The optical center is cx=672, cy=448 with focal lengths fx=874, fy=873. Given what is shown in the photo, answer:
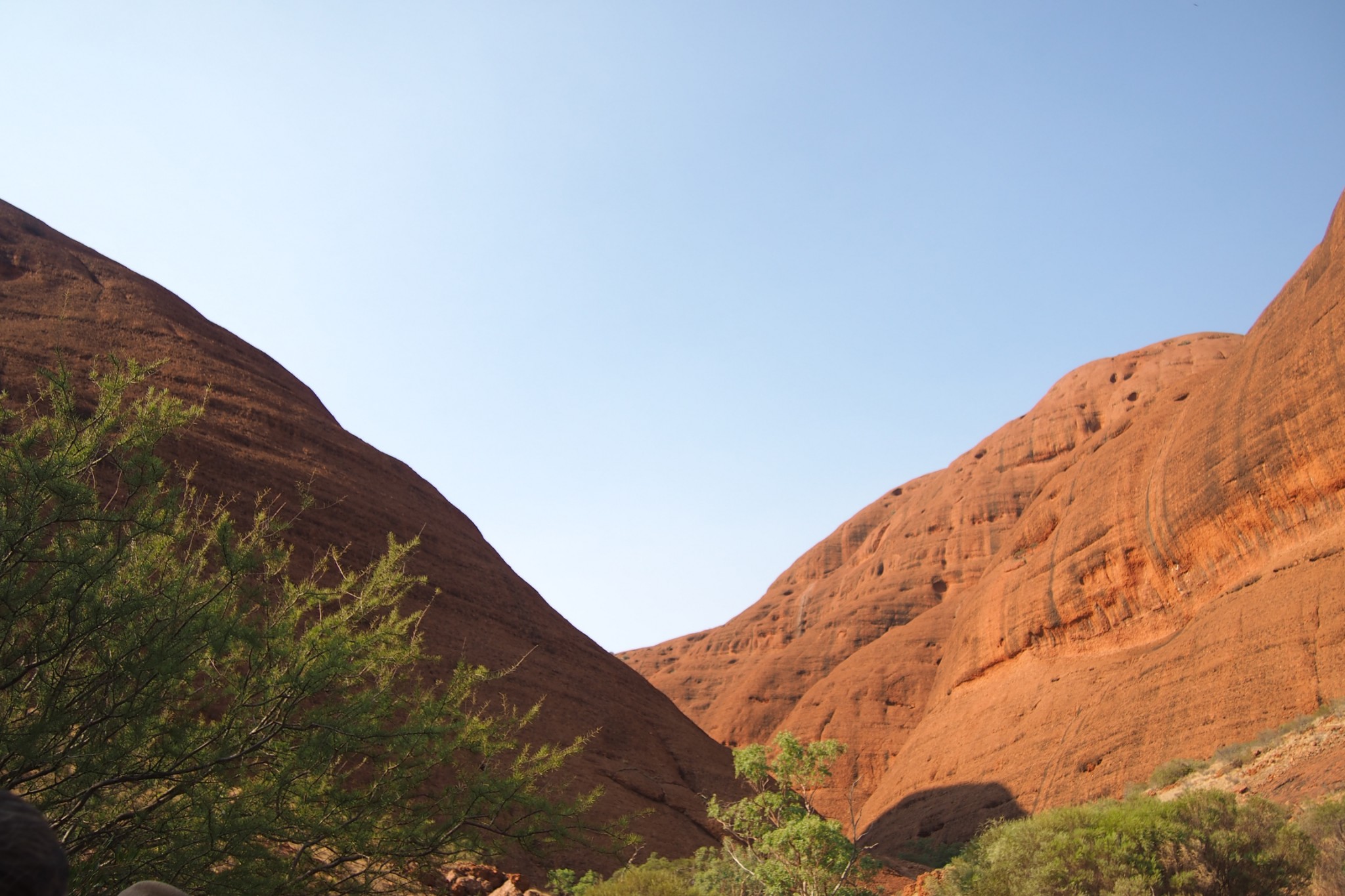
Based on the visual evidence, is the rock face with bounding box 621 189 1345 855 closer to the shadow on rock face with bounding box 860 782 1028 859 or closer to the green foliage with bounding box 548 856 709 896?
the shadow on rock face with bounding box 860 782 1028 859

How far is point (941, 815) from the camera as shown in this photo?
109 ft

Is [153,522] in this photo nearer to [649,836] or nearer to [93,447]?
[93,447]

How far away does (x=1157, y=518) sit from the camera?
31672 millimetres

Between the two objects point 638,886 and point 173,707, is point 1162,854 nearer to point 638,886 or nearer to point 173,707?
point 638,886

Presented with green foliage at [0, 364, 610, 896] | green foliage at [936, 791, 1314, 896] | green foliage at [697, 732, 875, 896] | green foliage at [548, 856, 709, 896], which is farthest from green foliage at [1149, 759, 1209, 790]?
green foliage at [0, 364, 610, 896]

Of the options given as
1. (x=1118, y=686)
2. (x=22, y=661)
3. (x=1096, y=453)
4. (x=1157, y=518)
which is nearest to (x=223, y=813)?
(x=22, y=661)

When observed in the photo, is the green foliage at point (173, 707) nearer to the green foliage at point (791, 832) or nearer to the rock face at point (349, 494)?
the green foliage at point (791, 832)

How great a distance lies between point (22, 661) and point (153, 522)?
142 cm

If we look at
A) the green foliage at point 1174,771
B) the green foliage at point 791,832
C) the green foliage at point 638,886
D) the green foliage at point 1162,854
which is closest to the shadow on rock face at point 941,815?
the green foliage at point 1174,771

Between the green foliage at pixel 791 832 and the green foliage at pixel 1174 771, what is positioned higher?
the green foliage at pixel 1174 771

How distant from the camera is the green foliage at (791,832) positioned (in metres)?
12.2

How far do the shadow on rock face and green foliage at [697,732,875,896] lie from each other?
15958mm

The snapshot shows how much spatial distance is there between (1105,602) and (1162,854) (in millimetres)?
24658

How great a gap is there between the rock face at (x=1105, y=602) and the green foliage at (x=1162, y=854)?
1184 cm
